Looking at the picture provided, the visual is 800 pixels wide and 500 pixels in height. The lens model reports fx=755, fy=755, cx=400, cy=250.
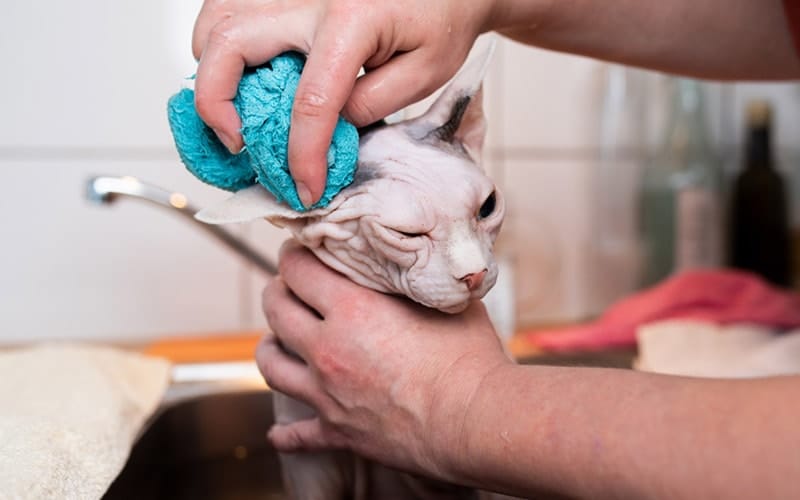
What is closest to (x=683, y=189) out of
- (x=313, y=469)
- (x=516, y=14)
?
(x=516, y=14)

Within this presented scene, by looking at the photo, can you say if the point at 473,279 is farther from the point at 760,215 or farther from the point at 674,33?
the point at 760,215

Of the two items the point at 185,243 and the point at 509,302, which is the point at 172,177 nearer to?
the point at 185,243

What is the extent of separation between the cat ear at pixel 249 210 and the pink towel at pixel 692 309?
600 mm

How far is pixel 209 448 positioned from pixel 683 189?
2.51 feet

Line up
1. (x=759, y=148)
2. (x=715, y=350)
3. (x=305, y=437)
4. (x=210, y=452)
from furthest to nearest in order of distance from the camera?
(x=759, y=148) → (x=715, y=350) → (x=210, y=452) → (x=305, y=437)

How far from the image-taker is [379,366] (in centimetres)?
51

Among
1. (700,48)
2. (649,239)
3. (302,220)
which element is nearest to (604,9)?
(700,48)

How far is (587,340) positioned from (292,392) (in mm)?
569

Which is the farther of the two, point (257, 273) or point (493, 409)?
point (257, 273)

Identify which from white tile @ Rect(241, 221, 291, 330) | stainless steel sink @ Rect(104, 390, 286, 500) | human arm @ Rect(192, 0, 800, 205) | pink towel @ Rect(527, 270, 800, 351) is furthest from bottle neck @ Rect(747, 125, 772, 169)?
stainless steel sink @ Rect(104, 390, 286, 500)

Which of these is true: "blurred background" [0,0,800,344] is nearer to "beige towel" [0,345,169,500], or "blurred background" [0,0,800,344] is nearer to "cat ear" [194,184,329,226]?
"beige towel" [0,345,169,500]

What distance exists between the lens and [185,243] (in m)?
1.11

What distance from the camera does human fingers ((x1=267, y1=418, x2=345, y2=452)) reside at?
57 cm

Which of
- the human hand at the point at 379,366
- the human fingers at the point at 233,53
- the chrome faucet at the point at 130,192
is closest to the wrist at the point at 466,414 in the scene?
the human hand at the point at 379,366
